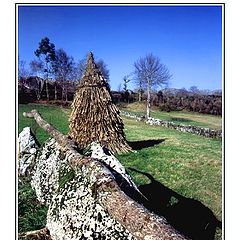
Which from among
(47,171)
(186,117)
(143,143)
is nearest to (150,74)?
(186,117)

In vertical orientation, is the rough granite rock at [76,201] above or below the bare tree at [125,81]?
below

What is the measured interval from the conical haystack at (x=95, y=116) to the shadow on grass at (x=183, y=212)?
46 centimetres

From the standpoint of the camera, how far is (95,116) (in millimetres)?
3359

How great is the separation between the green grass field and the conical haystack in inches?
3.6

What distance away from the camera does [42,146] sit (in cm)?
334

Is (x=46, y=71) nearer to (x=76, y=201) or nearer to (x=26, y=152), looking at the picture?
(x=26, y=152)

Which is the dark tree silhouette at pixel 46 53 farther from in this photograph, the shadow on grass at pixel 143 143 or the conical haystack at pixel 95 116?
the shadow on grass at pixel 143 143

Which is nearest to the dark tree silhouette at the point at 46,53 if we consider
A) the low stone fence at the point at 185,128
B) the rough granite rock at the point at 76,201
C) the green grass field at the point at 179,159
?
the green grass field at the point at 179,159

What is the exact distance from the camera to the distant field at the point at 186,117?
9.36 feet

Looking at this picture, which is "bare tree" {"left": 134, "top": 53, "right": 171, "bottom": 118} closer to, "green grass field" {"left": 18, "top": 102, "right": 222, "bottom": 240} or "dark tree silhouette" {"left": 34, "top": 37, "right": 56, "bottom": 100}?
"green grass field" {"left": 18, "top": 102, "right": 222, "bottom": 240}

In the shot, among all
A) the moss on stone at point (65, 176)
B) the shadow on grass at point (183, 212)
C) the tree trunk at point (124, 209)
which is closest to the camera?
the tree trunk at point (124, 209)

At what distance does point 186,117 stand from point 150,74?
15.5 inches
